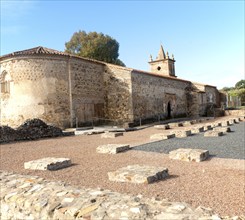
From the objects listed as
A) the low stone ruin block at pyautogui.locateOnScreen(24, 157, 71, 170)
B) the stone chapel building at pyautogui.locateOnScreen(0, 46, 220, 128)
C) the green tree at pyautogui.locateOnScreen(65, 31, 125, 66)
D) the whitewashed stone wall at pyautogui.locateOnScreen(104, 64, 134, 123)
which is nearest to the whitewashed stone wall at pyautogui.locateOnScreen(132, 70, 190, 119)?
the stone chapel building at pyautogui.locateOnScreen(0, 46, 220, 128)

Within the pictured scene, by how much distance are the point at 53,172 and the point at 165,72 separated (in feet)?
115

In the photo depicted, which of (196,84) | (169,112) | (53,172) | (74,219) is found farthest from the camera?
(196,84)

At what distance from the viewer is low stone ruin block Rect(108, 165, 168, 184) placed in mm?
4816

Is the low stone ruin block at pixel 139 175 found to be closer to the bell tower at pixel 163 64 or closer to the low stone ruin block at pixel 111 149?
the low stone ruin block at pixel 111 149

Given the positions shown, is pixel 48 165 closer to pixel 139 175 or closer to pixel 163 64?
pixel 139 175

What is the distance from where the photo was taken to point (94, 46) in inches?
1395

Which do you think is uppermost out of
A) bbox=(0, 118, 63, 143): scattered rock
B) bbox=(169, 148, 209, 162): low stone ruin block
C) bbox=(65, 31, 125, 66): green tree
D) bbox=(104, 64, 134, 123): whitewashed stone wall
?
bbox=(65, 31, 125, 66): green tree

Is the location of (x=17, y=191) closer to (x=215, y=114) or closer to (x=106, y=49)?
(x=215, y=114)

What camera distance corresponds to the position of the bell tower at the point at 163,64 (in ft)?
128

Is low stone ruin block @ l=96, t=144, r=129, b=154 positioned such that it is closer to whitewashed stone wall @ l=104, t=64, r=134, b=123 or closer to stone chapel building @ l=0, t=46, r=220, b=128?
stone chapel building @ l=0, t=46, r=220, b=128

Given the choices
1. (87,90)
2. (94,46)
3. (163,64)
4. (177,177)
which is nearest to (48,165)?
(177,177)

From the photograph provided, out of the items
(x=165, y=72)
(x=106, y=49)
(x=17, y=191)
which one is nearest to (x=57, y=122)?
(x=17, y=191)

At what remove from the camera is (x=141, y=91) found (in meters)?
23.3

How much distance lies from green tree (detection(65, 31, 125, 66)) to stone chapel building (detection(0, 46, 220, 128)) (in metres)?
12.8
